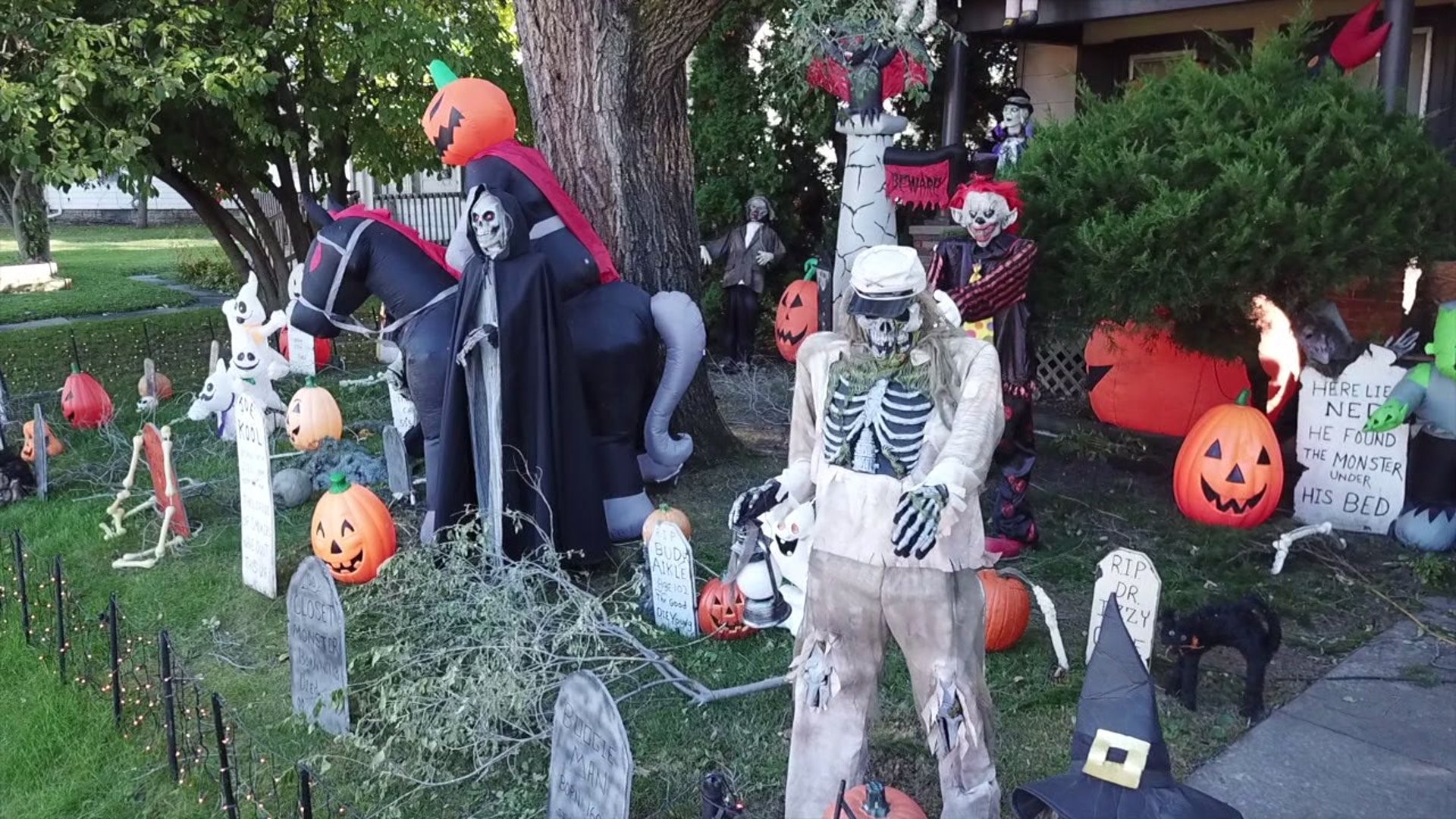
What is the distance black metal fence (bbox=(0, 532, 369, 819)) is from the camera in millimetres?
3787

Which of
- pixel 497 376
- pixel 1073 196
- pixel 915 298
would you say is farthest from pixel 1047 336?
pixel 915 298

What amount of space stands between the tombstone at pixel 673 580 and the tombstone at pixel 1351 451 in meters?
3.68

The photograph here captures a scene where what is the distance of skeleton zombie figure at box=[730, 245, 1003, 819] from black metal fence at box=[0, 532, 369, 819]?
143cm

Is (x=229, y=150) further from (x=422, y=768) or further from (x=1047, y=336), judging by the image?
(x=422, y=768)

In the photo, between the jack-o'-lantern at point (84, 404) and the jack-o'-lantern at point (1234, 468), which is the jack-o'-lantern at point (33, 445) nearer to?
the jack-o'-lantern at point (84, 404)

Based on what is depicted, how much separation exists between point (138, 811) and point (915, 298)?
310 cm

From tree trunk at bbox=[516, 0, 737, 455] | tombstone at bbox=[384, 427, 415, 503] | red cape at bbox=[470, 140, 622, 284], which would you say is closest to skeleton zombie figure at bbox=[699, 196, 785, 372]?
tree trunk at bbox=[516, 0, 737, 455]

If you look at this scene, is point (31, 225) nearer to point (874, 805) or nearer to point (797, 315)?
point (797, 315)

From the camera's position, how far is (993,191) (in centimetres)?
554

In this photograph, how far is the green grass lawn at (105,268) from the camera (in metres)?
16.7

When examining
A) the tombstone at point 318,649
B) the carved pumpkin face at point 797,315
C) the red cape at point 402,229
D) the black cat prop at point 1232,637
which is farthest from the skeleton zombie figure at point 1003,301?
the carved pumpkin face at point 797,315

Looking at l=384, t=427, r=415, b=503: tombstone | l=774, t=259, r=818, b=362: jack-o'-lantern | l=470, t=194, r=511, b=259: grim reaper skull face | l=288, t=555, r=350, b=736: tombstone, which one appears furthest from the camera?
l=774, t=259, r=818, b=362: jack-o'-lantern

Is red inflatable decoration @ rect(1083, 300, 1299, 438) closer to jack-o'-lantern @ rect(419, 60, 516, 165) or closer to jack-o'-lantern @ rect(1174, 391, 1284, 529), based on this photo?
jack-o'-lantern @ rect(1174, 391, 1284, 529)

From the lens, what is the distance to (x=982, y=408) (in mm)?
2994
